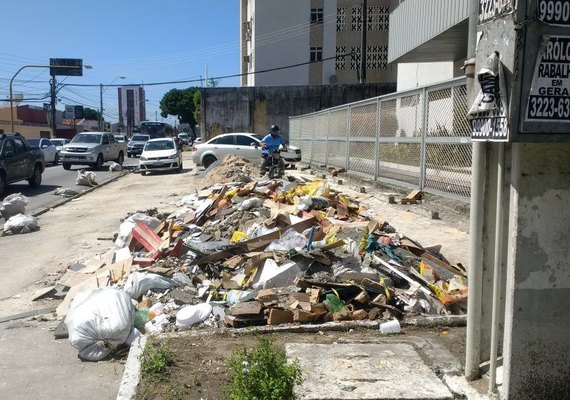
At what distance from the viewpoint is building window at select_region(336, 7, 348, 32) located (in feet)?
176

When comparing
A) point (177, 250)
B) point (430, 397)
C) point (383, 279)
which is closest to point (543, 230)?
point (430, 397)

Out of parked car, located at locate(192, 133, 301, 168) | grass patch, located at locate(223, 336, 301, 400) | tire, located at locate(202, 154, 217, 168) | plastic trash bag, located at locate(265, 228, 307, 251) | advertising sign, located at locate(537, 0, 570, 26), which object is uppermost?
advertising sign, located at locate(537, 0, 570, 26)

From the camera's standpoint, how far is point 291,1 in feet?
177

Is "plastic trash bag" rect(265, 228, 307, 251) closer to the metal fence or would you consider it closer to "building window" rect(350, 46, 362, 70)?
the metal fence

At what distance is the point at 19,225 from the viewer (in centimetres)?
1123

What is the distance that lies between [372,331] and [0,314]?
4.22 metres

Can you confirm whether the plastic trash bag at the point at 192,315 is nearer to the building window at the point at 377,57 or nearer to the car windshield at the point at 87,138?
the car windshield at the point at 87,138

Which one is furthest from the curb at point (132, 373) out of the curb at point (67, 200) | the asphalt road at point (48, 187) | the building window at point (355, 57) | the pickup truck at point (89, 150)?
the building window at point (355, 57)

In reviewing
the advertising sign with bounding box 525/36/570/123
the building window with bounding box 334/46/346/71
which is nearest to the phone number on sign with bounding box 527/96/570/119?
the advertising sign with bounding box 525/36/570/123

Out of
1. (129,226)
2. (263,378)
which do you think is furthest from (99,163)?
(263,378)

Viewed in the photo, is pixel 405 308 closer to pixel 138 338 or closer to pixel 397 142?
pixel 138 338

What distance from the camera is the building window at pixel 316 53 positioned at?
54.4m

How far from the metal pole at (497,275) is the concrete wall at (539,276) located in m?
0.08

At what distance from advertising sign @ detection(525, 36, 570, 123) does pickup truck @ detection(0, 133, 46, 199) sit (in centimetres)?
1678
